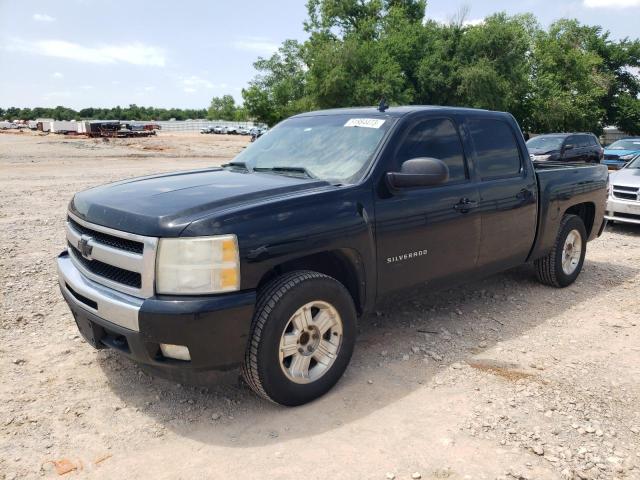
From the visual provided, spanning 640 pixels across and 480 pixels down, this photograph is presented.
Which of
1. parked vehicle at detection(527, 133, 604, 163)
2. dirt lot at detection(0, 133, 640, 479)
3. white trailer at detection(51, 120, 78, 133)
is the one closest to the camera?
dirt lot at detection(0, 133, 640, 479)

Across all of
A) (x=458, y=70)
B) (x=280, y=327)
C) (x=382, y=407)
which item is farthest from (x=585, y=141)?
(x=458, y=70)

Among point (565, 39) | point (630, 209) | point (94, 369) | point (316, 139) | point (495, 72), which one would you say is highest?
point (565, 39)

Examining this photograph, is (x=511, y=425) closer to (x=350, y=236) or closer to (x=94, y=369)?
(x=350, y=236)

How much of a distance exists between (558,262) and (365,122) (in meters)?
2.92

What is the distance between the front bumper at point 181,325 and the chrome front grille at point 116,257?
8 cm

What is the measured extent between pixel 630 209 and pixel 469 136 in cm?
602

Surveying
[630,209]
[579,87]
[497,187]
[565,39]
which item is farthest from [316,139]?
[565,39]

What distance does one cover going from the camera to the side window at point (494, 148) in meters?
4.68

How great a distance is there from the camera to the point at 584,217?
6340mm

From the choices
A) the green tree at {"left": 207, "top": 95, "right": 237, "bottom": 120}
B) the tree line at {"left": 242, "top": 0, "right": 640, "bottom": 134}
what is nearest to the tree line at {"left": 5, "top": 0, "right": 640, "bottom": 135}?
the tree line at {"left": 242, "top": 0, "right": 640, "bottom": 134}

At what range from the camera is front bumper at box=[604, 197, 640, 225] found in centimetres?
914

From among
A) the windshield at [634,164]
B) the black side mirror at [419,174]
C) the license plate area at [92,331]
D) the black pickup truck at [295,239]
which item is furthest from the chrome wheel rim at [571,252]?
the windshield at [634,164]

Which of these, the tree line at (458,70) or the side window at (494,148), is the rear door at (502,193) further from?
the tree line at (458,70)

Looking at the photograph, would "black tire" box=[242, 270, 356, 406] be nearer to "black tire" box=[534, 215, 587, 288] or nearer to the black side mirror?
the black side mirror
